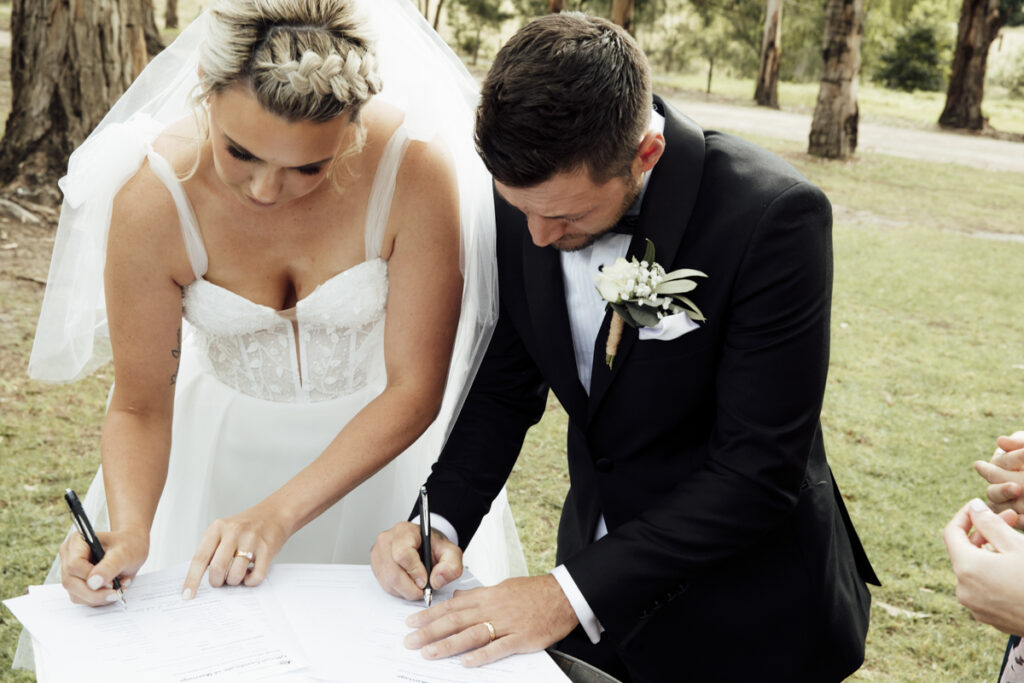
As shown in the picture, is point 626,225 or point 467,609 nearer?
Answer: point 467,609

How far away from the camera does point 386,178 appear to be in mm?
2236

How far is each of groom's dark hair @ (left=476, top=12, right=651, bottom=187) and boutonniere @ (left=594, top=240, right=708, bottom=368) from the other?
0.19m

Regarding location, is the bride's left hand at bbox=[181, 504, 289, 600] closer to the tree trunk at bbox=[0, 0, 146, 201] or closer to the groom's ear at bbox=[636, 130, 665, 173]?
the groom's ear at bbox=[636, 130, 665, 173]

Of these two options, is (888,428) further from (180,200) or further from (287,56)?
(287,56)

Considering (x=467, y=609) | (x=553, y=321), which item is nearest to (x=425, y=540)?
(x=467, y=609)

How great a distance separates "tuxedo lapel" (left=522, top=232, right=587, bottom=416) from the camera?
2.03 metres

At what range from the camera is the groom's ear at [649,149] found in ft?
6.05

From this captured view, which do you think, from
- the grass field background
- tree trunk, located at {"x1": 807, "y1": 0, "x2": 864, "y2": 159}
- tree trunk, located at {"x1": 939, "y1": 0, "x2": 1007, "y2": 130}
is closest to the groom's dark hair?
the grass field background

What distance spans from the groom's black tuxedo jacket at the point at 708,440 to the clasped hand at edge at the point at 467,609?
4.0 inches

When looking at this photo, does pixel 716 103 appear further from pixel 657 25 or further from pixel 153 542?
pixel 153 542

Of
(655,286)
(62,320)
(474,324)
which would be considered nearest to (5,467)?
(62,320)

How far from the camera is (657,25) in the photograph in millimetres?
29438

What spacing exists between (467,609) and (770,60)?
2173 centimetres

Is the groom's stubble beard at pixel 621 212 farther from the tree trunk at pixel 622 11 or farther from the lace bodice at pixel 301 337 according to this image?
the tree trunk at pixel 622 11
